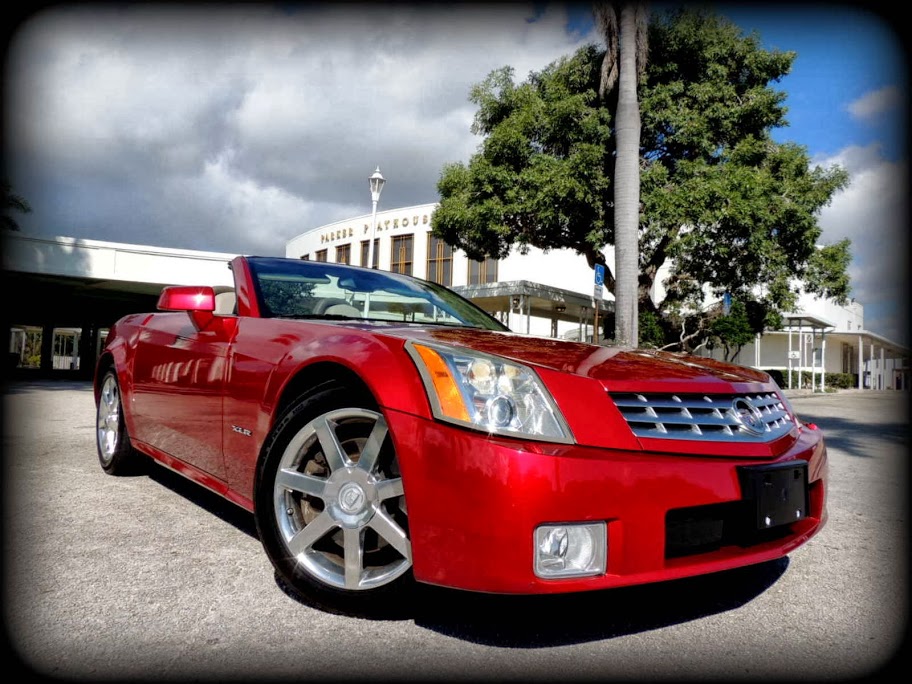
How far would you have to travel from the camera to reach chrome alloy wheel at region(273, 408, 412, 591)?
1925 mm

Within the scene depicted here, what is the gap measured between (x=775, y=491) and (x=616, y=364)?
617mm

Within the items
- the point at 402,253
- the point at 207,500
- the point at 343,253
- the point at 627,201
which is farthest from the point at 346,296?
the point at 343,253

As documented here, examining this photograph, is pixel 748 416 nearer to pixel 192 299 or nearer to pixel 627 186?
pixel 192 299

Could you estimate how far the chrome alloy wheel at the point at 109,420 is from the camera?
13.3ft

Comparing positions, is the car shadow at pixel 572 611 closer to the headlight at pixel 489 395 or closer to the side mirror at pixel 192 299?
the headlight at pixel 489 395

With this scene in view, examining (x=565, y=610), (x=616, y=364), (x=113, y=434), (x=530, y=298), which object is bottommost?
(x=565, y=610)

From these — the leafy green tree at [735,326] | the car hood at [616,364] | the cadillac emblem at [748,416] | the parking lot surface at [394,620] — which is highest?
the leafy green tree at [735,326]

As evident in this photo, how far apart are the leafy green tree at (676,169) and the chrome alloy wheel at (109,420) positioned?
36.1 ft

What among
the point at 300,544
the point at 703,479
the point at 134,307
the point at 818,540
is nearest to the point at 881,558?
the point at 818,540

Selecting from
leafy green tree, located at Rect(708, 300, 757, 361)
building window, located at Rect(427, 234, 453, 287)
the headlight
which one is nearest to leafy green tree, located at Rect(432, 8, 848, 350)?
leafy green tree, located at Rect(708, 300, 757, 361)

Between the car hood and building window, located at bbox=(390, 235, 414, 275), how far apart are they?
33.2 metres

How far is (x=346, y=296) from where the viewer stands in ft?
10.3

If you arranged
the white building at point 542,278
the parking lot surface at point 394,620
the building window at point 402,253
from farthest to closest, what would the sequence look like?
the building window at point 402,253 < the white building at point 542,278 < the parking lot surface at point 394,620

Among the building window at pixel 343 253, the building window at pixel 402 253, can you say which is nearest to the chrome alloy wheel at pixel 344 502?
the building window at pixel 402 253
